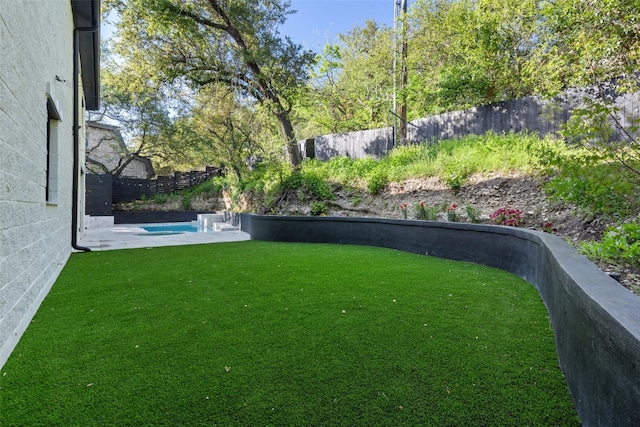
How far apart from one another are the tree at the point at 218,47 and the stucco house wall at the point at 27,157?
5588 mm

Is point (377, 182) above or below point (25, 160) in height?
above

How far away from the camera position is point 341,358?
→ 1.88 m

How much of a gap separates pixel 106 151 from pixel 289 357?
21.4 metres

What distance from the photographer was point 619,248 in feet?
7.91

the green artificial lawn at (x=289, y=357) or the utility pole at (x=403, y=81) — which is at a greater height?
the utility pole at (x=403, y=81)

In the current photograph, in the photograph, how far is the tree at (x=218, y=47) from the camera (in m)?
8.88

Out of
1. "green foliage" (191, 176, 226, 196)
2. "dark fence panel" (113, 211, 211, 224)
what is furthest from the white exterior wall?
"green foliage" (191, 176, 226, 196)

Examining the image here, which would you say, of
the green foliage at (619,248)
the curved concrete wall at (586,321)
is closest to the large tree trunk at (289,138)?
the curved concrete wall at (586,321)

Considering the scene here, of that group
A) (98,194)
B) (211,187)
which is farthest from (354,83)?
(98,194)

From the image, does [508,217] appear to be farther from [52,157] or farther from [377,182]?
[52,157]

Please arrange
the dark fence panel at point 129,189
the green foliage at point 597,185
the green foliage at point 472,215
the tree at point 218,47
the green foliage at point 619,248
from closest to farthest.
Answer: the green foliage at point 619,248, the green foliage at point 597,185, the green foliage at point 472,215, the tree at point 218,47, the dark fence panel at point 129,189

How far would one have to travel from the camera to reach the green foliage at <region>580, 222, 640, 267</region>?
2189 mm

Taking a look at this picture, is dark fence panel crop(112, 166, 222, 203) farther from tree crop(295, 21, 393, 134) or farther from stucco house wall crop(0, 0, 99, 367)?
stucco house wall crop(0, 0, 99, 367)

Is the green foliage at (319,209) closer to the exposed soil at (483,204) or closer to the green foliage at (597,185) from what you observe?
the exposed soil at (483,204)
